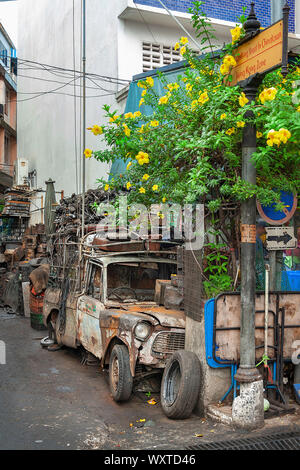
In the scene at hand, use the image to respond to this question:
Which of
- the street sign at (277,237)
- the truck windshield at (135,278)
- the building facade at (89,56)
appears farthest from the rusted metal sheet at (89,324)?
the building facade at (89,56)

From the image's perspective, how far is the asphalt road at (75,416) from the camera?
5285 millimetres

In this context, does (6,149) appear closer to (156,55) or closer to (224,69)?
(156,55)

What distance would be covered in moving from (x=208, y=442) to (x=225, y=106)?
375cm

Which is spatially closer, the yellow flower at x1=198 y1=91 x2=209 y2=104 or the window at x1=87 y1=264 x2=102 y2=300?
the yellow flower at x1=198 y1=91 x2=209 y2=104

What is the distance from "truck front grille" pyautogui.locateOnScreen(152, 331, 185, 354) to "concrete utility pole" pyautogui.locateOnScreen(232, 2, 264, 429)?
1200 millimetres

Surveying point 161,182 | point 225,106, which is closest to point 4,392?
point 161,182

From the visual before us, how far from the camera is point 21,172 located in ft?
83.1

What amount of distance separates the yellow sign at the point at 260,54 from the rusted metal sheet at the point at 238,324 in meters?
2.60

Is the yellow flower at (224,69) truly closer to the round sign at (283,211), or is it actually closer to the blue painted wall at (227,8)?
the round sign at (283,211)

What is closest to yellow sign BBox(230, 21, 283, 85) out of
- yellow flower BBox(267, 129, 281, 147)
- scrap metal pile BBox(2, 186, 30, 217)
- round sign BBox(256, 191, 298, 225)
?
yellow flower BBox(267, 129, 281, 147)

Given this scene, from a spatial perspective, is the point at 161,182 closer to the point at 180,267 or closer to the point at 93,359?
the point at 180,267

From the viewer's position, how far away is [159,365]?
6.48 m
